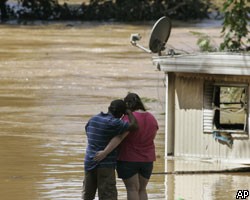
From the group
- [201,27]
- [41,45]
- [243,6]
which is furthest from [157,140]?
[201,27]

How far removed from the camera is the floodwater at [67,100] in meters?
14.2

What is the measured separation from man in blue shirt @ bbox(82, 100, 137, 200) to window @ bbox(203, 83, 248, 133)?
17.7 feet

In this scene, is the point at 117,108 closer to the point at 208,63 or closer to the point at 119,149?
the point at 119,149

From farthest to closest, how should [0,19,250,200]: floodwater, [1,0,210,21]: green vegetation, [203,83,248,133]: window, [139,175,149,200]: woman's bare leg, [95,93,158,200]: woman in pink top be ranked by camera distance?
[1,0,210,21]: green vegetation, [203,83,248,133]: window, [0,19,250,200]: floodwater, [139,175,149,200]: woman's bare leg, [95,93,158,200]: woman in pink top

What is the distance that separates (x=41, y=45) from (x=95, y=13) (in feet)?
52.0

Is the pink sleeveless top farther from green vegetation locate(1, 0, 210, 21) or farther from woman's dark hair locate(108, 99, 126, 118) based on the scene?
green vegetation locate(1, 0, 210, 21)

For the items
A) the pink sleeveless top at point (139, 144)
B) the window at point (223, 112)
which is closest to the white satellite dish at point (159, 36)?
the window at point (223, 112)

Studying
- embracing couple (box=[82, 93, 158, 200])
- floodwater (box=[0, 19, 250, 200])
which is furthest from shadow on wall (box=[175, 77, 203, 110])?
embracing couple (box=[82, 93, 158, 200])

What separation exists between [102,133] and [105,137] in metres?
0.05

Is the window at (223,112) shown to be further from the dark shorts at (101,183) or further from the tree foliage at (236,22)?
the dark shorts at (101,183)

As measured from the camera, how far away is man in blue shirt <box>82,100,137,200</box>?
1028 cm

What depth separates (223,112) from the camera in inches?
626

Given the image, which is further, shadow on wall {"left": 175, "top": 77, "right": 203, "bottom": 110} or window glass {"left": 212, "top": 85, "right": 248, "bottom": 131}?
shadow on wall {"left": 175, "top": 77, "right": 203, "bottom": 110}

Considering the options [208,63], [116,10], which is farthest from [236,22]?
[116,10]
